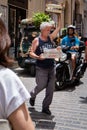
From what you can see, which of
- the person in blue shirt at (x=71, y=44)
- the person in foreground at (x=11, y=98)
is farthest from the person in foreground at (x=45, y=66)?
the person in foreground at (x=11, y=98)

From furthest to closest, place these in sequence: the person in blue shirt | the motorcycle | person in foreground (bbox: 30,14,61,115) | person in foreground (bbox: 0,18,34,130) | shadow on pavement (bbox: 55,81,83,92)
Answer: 1. the person in blue shirt
2. shadow on pavement (bbox: 55,81,83,92)
3. the motorcycle
4. person in foreground (bbox: 30,14,61,115)
5. person in foreground (bbox: 0,18,34,130)

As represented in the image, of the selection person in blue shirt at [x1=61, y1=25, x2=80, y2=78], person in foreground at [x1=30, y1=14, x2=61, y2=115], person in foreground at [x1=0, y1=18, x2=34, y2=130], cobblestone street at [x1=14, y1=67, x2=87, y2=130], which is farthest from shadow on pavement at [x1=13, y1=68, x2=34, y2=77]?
person in foreground at [x1=0, y1=18, x2=34, y2=130]

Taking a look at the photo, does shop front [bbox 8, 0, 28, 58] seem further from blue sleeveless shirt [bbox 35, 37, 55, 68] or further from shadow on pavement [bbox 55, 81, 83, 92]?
blue sleeveless shirt [bbox 35, 37, 55, 68]

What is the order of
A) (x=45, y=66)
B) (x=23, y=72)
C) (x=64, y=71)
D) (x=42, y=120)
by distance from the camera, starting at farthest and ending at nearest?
(x=23, y=72) < (x=64, y=71) < (x=45, y=66) < (x=42, y=120)

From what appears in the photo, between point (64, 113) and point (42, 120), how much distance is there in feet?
2.21

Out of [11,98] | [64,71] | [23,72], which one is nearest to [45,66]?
[64,71]

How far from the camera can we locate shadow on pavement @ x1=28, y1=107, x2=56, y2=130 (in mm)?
5574

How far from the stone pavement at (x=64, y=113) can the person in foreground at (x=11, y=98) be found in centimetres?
392

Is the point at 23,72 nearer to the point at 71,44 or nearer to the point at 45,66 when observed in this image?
the point at 71,44

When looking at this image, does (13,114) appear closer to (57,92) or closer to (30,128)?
(30,128)

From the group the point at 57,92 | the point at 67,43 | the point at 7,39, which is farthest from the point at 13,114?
the point at 67,43

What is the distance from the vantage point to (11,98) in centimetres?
155

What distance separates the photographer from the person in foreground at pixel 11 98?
1.55 meters

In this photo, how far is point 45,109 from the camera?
20.7 ft
